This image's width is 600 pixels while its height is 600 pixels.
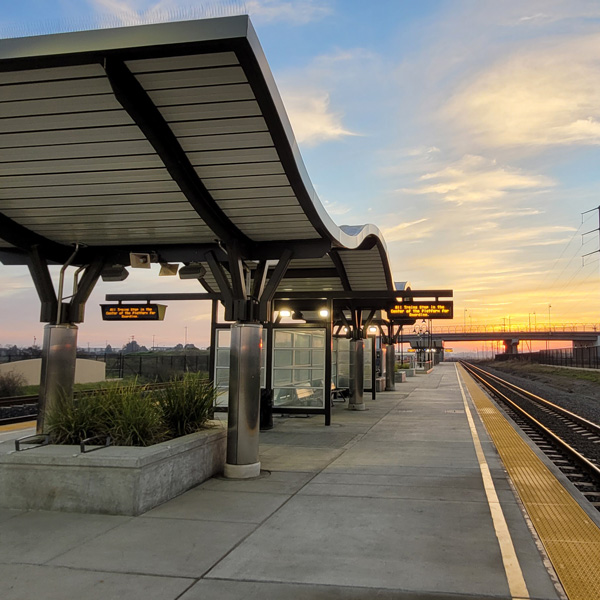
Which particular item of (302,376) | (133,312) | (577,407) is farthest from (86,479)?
(577,407)

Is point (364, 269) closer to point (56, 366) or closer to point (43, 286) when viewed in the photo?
point (43, 286)

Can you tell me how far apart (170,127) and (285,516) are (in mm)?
4440

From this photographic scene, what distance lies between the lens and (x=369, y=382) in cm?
2514

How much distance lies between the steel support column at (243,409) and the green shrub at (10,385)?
64.2 feet

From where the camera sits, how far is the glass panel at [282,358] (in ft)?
50.0

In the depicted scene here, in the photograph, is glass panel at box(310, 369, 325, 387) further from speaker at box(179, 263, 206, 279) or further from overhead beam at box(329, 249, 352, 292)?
speaker at box(179, 263, 206, 279)

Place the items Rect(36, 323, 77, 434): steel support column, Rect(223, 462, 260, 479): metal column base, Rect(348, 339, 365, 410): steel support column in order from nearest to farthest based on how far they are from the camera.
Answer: Rect(223, 462, 260, 479): metal column base, Rect(36, 323, 77, 434): steel support column, Rect(348, 339, 365, 410): steel support column

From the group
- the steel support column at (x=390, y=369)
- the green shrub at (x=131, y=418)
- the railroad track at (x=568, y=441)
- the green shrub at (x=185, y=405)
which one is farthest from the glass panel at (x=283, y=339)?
the steel support column at (x=390, y=369)

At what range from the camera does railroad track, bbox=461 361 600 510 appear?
940 cm

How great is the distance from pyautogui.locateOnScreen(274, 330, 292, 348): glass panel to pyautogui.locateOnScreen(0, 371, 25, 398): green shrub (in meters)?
14.9

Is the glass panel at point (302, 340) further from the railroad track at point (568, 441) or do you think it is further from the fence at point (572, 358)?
the fence at point (572, 358)

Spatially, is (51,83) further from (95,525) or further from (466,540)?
(466,540)

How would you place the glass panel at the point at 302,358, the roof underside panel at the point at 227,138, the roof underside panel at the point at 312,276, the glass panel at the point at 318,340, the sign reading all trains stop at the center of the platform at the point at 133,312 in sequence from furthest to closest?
the roof underside panel at the point at 312,276 < the glass panel at the point at 302,358 < the sign reading all trains stop at the center of the platform at the point at 133,312 < the glass panel at the point at 318,340 < the roof underside panel at the point at 227,138

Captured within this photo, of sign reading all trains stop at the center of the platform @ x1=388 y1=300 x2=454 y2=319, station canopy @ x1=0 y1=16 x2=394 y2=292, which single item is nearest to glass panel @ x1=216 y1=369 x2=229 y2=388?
sign reading all trains stop at the center of the platform @ x1=388 y1=300 x2=454 y2=319
